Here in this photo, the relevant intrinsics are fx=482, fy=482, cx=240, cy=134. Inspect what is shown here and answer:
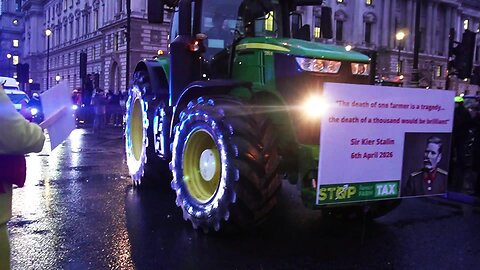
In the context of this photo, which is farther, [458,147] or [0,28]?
[0,28]

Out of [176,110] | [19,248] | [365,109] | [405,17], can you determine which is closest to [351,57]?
→ [365,109]

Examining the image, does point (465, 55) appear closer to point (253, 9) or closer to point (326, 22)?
point (326, 22)

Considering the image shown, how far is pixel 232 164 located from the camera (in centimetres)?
502

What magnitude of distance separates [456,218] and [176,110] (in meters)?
4.30

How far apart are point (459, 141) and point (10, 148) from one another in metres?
8.79

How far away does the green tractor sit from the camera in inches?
198

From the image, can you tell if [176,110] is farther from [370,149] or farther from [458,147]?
[458,147]

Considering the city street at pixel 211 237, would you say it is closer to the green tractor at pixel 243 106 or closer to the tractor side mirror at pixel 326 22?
the green tractor at pixel 243 106

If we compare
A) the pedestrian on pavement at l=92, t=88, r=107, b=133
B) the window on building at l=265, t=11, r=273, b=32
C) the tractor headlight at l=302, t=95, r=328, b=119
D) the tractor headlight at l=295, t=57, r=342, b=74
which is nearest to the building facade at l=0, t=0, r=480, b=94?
the pedestrian on pavement at l=92, t=88, r=107, b=133

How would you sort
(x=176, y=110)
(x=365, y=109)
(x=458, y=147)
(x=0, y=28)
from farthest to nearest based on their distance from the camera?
(x=0, y=28), (x=458, y=147), (x=176, y=110), (x=365, y=109)

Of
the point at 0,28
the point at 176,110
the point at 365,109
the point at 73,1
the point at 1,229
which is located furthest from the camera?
the point at 0,28

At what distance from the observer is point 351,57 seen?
581 cm

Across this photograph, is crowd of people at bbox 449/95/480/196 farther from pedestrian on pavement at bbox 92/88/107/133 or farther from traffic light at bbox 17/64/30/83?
traffic light at bbox 17/64/30/83

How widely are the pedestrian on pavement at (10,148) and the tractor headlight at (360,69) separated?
13.5 feet
